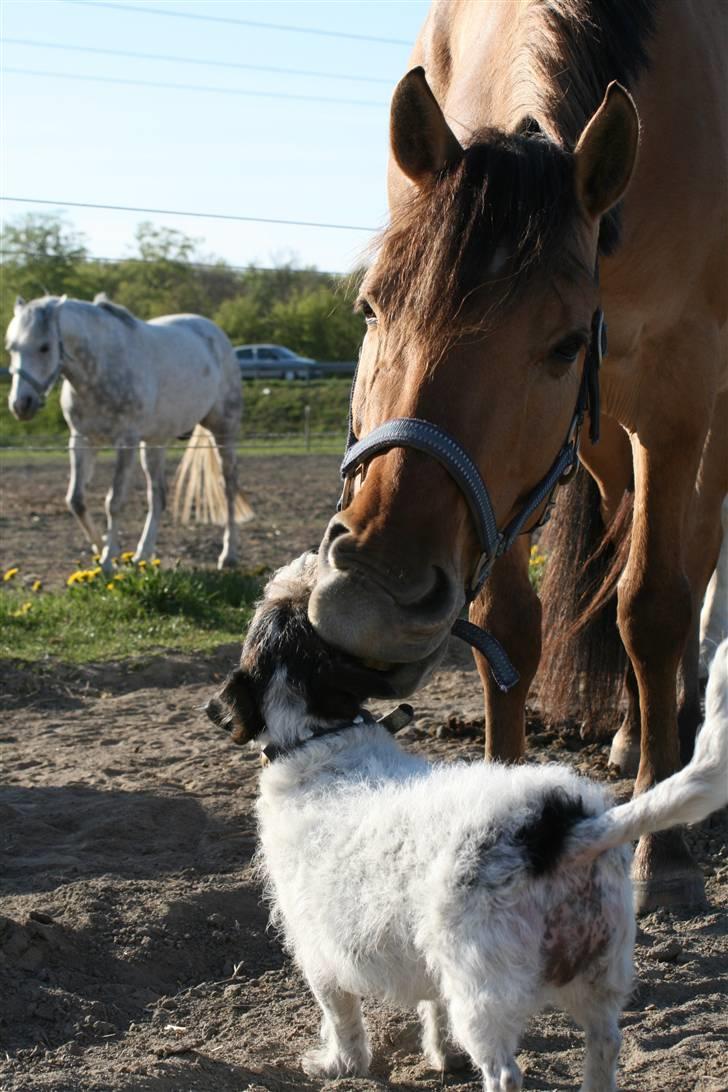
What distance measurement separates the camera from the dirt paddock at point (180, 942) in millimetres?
2791

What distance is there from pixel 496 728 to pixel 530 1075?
1.43 metres

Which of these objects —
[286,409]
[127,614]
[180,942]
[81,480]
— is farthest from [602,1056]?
[286,409]

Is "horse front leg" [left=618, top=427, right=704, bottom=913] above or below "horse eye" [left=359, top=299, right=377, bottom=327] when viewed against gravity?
below

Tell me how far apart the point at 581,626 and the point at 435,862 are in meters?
3.00

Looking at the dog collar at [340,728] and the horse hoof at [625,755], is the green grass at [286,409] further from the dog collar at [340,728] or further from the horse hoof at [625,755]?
the dog collar at [340,728]

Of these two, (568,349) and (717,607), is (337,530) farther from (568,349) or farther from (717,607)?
(717,607)

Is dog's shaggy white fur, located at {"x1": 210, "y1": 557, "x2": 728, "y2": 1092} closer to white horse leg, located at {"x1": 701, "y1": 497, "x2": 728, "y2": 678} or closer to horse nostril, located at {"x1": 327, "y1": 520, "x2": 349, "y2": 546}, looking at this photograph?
horse nostril, located at {"x1": 327, "y1": 520, "x2": 349, "y2": 546}

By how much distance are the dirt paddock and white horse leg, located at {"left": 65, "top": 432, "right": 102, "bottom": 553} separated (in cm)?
492

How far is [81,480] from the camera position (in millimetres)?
10578

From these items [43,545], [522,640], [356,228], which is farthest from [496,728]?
[356,228]

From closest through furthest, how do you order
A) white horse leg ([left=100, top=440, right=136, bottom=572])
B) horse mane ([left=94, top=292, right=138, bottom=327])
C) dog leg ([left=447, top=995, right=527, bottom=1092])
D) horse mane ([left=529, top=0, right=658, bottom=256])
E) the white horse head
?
dog leg ([left=447, top=995, right=527, bottom=1092]) < horse mane ([left=529, top=0, right=658, bottom=256]) < white horse leg ([left=100, top=440, right=136, bottom=572]) < the white horse head < horse mane ([left=94, top=292, right=138, bottom=327])

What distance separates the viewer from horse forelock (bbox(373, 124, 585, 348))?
2.79m

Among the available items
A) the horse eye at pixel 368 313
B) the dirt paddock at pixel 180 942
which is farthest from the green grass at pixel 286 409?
the horse eye at pixel 368 313

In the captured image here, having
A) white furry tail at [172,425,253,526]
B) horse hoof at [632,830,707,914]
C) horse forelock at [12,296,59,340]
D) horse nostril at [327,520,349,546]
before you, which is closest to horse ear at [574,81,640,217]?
horse nostril at [327,520,349,546]
